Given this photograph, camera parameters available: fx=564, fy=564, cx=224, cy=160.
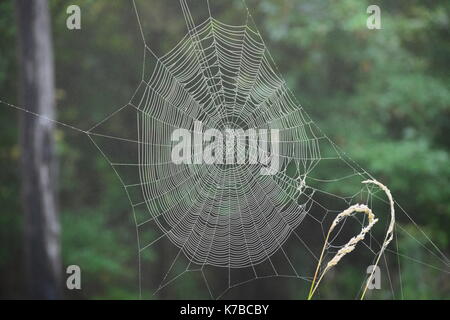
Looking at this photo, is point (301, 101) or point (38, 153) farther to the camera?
point (301, 101)

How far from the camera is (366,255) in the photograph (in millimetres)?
8914

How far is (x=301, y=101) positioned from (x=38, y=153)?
3726mm

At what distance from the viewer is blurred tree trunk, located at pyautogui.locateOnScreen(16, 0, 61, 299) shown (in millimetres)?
6949

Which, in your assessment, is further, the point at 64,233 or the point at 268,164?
the point at 64,233

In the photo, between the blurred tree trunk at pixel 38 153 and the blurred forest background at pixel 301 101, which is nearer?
the blurred tree trunk at pixel 38 153

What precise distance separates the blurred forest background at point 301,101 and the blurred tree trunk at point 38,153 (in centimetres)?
83

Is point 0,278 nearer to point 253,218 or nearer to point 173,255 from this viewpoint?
point 173,255

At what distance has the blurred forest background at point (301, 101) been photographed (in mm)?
7363

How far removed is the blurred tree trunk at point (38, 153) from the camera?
695 cm

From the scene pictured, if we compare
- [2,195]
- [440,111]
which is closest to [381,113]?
[440,111]

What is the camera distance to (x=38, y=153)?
276 inches

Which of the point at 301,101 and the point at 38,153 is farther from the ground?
the point at 301,101

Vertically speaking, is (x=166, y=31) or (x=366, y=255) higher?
(x=166, y=31)

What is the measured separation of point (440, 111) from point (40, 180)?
5.30 meters
